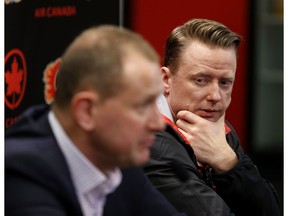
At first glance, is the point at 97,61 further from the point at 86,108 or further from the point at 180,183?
the point at 180,183

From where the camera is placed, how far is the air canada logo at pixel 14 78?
3.58 m

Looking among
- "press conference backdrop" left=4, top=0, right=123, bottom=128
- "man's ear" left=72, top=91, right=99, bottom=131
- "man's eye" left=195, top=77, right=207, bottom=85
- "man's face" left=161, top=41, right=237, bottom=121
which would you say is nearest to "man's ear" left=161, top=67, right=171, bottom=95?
"man's face" left=161, top=41, right=237, bottom=121

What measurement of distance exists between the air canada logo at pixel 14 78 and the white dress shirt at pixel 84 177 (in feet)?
5.80

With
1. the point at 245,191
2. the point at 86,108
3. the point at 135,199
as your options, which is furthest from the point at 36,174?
the point at 245,191

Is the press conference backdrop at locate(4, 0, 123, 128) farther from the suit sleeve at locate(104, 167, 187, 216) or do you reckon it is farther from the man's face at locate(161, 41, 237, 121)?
the suit sleeve at locate(104, 167, 187, 216)

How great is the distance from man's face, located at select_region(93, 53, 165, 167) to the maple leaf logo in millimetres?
1887

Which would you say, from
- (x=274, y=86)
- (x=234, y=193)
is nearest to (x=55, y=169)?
(x=234, y=193)

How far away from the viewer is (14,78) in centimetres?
364


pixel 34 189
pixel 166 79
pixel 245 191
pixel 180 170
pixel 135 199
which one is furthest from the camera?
pixel 166 79

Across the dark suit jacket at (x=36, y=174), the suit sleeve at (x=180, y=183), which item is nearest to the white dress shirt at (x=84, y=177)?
the dark suit jacket at (x=36, y=174)

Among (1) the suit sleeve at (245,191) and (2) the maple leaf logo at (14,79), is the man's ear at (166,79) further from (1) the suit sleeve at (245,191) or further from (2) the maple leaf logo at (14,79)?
(2) the maple leaf logo at (14,79)

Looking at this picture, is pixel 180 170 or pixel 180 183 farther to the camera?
pixel 180 183

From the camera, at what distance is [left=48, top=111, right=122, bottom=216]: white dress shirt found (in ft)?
5.90

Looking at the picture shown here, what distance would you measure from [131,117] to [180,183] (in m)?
0.77
